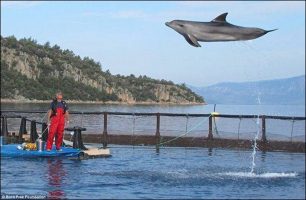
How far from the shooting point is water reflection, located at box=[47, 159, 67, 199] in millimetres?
14344

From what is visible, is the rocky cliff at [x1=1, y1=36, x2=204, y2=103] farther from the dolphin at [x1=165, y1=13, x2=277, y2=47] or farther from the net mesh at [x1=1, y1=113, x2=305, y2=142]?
the dolphin at [x1=165, y1=13, x2=277, y2=47]

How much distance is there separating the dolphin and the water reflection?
5.40 metres

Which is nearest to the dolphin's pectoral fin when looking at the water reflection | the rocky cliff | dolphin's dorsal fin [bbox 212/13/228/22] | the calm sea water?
dolphin's dorsal fin [bbox 212/13/228/22]

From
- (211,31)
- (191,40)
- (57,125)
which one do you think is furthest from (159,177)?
(191,40)

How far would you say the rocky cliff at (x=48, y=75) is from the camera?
148250 millimetres

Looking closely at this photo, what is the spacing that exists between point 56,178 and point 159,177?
8.96ft

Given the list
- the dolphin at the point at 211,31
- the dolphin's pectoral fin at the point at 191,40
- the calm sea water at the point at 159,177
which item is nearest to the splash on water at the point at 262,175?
the calm sea water at the point at 159,177

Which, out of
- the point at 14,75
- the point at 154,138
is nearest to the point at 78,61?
the point at 14,75

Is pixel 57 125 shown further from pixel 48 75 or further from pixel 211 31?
pixel 48 75

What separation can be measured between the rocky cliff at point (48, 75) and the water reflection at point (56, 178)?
124949mm

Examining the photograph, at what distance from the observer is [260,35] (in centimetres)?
1005

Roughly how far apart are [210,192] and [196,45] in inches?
233

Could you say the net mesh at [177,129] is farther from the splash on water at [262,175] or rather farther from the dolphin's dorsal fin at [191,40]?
the dolphin's dorsal fin at [191,40]

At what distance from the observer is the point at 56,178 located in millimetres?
16750
